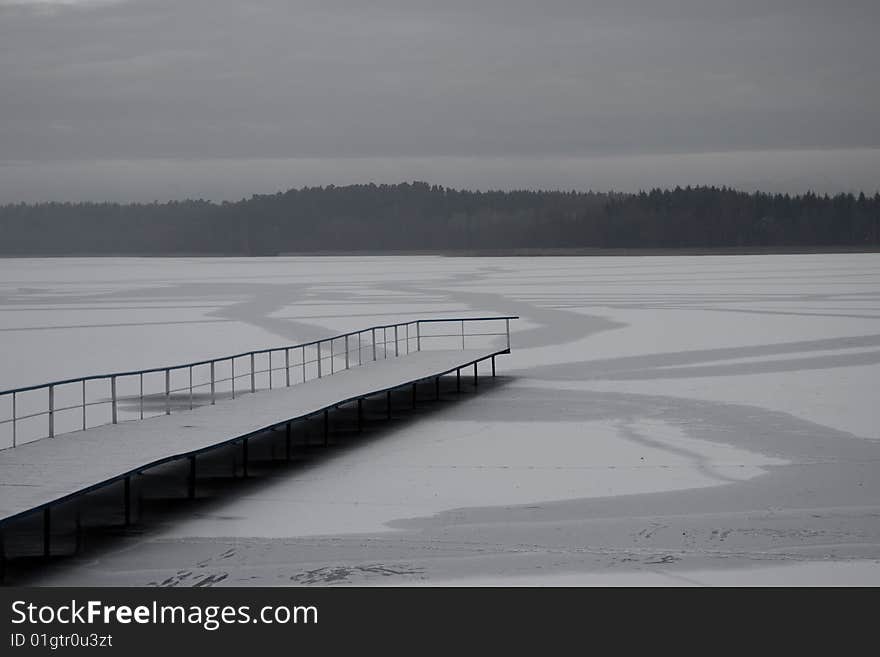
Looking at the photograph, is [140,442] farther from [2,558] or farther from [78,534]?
[2,558]

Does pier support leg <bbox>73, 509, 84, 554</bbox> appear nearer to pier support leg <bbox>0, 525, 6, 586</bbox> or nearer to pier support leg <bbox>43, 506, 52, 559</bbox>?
pier support leg <bbox>43, 506, 52, 559</bbox>

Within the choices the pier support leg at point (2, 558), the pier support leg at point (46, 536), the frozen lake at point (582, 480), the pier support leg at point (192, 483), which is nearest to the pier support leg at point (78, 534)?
the pier support leg at point (46, 536)

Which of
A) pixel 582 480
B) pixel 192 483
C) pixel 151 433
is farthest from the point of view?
pixel 582 480

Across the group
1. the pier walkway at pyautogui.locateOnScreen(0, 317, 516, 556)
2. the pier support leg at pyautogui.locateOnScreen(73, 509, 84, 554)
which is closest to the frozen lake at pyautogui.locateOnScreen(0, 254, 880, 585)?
the pier support leg at pyautogui.locateOnScreen(73, 509, 84, 554)

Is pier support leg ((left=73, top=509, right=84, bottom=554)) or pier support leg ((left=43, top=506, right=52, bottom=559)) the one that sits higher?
pier support leg ((left=43, top=506, right=52, bottom=559))

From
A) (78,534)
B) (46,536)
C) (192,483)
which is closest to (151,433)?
(192,483)

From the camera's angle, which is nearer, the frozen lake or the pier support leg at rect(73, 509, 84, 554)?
the frozen lake

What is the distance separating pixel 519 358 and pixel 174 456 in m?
15.3

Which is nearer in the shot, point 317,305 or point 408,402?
point 408,402
